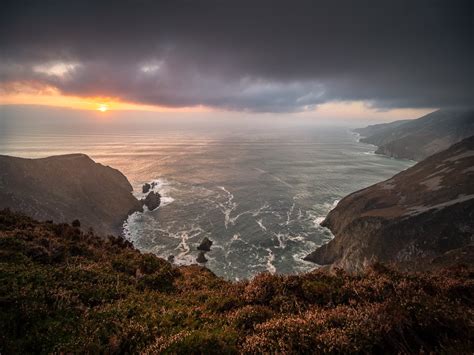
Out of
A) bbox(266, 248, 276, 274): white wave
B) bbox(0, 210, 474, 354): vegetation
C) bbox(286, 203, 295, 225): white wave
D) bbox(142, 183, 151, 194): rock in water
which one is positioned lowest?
bbox(266, 248, 276, 274): white wave

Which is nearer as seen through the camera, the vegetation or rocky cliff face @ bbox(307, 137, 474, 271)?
the vegetation

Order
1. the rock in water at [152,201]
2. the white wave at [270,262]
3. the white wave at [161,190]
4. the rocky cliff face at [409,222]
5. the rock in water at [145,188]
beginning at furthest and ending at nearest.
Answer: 1. the rock in water at [145,188]
2. the white wave at [161,190]
3. the rock in water at [152,201]
4. the white wave at [270,262]
5. the rocky cliff face at [409,222]

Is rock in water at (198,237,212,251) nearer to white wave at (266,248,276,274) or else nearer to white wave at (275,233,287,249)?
white wave at (266,248,276,274)

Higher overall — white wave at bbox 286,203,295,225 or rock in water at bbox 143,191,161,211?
rock in water at bbox 143,191,161,211

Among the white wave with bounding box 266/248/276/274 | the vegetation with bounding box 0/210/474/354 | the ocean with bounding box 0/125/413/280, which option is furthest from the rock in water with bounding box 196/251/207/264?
the vegetation with bounding box 0/210/474/354

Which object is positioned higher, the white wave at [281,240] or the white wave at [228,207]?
the white wave at [228,207]

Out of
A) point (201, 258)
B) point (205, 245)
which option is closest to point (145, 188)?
point (205, 245)

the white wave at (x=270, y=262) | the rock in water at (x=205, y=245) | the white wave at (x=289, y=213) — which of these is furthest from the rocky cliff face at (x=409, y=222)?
the rock in water at (x=205, y=245)

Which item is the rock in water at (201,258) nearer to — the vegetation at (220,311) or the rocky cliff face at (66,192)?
the rocky cliff face at (66,192)
